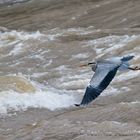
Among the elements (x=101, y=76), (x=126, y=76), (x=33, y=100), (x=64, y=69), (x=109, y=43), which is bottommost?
(x=109, y=43)

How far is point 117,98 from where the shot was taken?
7.45 m

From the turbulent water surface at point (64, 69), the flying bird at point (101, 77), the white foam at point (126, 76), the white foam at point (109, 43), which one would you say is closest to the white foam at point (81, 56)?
the turbulent water surface at point (64, 69)

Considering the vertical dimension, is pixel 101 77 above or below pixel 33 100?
above

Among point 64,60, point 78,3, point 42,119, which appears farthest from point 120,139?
point 78,3

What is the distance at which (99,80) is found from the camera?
5680 mm

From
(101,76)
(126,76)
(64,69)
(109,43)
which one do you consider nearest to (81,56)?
(109,43)

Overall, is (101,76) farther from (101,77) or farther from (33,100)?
(33,100)

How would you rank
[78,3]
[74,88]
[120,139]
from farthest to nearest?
[78,3], [74,88], [120,139]

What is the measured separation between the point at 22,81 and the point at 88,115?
2.33 metres

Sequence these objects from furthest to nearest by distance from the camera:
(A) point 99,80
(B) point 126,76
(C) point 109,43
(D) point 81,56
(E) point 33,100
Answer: (C) point 109,43 → (D) point 81,56 → (B) point 126,76 → (E) point 33,100 → (A) point 99,80

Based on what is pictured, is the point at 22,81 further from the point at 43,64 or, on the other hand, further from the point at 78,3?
the point at 78,3

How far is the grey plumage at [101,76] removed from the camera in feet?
17.4

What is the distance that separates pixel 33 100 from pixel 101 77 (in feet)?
8.30

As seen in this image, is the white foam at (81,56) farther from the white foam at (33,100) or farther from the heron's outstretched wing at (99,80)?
the heron's outstretched wing at (99,80)
